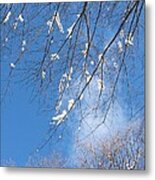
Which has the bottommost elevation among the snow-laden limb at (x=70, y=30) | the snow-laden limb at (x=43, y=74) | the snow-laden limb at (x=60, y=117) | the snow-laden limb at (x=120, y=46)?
the snow-laden limb at (x=60, y=117)

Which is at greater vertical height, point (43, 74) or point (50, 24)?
point (50, 24)

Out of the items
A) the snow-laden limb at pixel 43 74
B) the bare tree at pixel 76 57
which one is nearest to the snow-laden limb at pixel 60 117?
the bare tree at pixel 76 57

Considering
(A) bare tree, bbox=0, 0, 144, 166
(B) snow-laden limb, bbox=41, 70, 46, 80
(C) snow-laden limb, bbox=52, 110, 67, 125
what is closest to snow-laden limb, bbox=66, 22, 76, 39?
(A) bare tree, bbox=0, 0, 144, 166

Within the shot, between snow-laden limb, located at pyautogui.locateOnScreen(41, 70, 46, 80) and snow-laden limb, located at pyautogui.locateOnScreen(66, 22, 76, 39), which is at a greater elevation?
snow-laden limb, located at pyautogui.locateOnScreen(66, 22, 76, 39)

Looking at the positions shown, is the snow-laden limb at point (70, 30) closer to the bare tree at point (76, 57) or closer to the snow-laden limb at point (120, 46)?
the bare tree at point (76, 57)

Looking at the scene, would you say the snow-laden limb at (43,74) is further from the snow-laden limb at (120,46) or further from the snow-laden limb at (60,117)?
the snow-laden limb at (120,46)

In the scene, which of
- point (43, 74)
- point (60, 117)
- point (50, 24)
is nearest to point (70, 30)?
point (50, 24)

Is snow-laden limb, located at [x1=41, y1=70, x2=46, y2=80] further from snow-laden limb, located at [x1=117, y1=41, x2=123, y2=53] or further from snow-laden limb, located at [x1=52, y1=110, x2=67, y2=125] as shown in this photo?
snow-laden limb, located at [x1=117, y1=41, x2=123, y2=53]

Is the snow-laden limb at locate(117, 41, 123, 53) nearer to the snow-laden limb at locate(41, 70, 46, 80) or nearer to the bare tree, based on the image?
the bare tree

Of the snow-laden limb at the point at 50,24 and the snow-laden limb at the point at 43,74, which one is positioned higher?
the snow-laden limb at the point at 50,24

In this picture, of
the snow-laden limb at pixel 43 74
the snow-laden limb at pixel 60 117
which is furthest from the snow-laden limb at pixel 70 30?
the snow-laden limb at pixel 60 117

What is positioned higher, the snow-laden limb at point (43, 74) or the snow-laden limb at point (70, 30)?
the snow-laden limb at point (70, 30)

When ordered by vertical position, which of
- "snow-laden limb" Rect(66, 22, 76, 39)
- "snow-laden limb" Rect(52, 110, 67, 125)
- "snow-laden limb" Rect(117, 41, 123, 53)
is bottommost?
"snow-laden limb" Rect(52, 110, 67, 125)

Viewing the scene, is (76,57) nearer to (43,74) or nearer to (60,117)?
(43,74)
